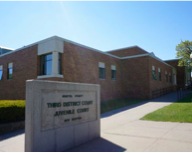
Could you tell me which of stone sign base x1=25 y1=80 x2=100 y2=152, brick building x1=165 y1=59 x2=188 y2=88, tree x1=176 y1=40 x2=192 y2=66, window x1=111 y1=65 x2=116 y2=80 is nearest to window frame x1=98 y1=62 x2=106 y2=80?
window x1=111 y1=65 x2=116 y2=80

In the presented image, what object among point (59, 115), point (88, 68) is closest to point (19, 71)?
point (88, 68)

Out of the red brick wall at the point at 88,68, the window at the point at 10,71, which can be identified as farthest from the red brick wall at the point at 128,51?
the window at the point at 10,71

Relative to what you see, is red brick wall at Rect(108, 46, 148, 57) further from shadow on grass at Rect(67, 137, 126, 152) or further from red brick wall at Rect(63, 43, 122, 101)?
shadow on grass at Rect(67, 137, 126, 152)

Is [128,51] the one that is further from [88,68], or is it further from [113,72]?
[88,68]

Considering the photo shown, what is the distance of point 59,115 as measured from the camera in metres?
5.61

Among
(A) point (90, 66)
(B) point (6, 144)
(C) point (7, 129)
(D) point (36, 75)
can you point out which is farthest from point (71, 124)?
(A) point (90, 66)

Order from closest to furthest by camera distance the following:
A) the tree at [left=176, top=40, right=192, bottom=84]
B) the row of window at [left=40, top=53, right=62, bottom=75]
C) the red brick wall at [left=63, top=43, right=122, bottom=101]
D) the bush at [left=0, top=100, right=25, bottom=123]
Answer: the bush at [left=0, top=100, right=25, bottom=123] → the row of window at [left=40, top=53, right=62, bottom=75] → the red brick wall at [left=63, top=43, right=122, bottom=101] → the tree at [left=176, top=40, right=192, bottom=84]

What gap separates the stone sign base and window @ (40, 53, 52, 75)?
33.6 feet

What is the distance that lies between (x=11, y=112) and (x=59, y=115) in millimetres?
4546

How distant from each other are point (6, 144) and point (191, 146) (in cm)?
554

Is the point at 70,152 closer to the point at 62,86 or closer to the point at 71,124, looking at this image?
the point at 71,124

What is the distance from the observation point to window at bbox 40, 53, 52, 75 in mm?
16734

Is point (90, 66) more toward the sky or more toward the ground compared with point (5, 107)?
more toward the sky

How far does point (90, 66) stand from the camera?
1948 centimetres
